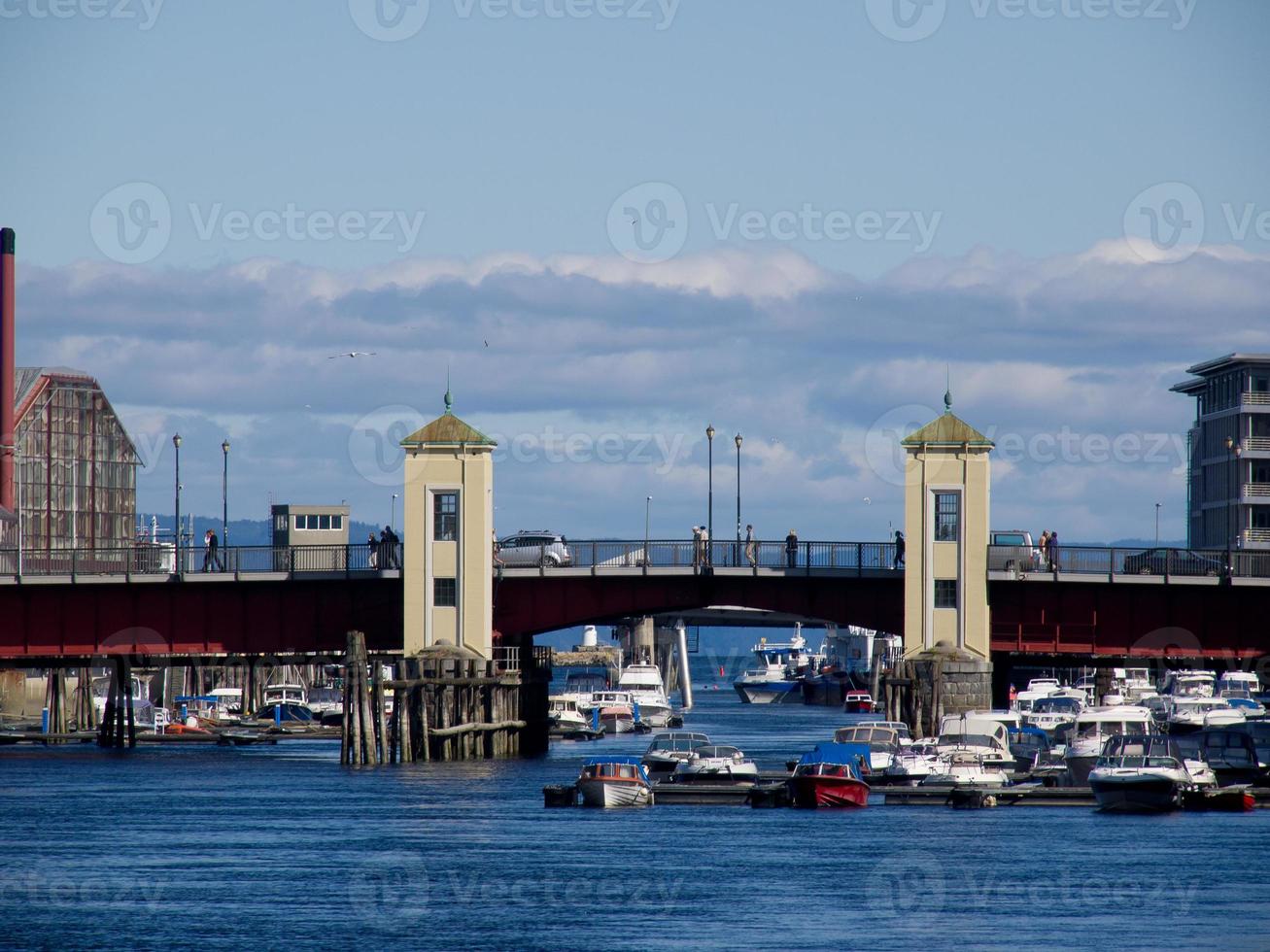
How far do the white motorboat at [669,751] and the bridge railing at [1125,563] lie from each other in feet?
52.0

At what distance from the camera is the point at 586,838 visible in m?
74.6

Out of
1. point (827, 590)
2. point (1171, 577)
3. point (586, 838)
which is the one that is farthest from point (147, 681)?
point (586, 838)

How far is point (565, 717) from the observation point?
140250 millimetres

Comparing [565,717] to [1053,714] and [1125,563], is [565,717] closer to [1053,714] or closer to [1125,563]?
[1053,714]

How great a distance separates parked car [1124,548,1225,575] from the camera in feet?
337

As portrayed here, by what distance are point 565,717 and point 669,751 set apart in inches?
1632

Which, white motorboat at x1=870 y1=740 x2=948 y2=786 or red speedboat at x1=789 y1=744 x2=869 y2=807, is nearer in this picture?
red speedboat at x1=789 y1=744 x2=869 y2=807

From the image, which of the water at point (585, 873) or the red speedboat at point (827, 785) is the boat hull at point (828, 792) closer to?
the red speedboat at point (827, 785)

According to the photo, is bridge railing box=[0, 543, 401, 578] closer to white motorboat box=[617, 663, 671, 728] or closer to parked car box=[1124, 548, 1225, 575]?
parked car box=[1124, 548, 1225, 575]

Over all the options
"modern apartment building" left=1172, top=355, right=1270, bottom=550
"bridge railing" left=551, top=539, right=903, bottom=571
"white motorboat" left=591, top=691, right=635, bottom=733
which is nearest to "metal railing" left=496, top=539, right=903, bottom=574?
"bridge railing" left=551, top=539, right=903, bottom=571

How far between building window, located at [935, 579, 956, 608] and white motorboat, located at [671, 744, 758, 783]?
13716mm

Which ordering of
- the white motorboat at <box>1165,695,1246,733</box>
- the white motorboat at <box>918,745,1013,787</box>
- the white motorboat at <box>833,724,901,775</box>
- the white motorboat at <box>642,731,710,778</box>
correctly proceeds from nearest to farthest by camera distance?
1. the white motorboat at <box>918,745,1013,787</box>
2. the white motorboat at <box>833,724,901,775</box>
3. the white motorboat at <box>642,731,710,778</box>
4. the white motorboat at <box>1165,695,1246,733</box>

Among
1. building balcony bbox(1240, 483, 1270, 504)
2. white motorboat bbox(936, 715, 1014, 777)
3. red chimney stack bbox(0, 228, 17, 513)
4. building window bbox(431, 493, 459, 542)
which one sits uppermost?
red chimney stack bbox(0, 228, 17, 513)

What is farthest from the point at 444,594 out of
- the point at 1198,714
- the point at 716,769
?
the point at 1198,714
